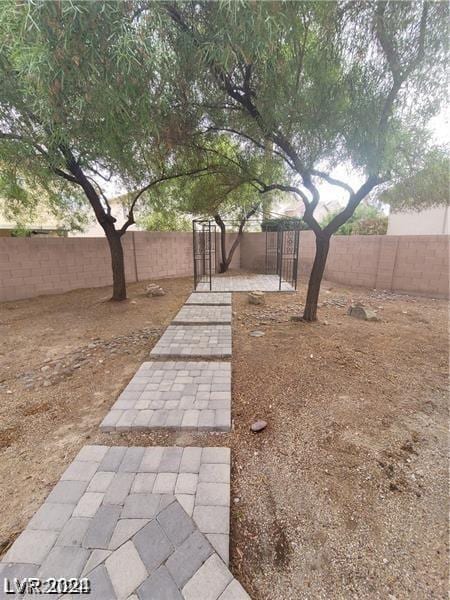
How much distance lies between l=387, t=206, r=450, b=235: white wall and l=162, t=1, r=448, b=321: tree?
6487 mm

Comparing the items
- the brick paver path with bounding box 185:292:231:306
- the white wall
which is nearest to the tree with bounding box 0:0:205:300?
the brick paver path with bounding box 185:292:231:306

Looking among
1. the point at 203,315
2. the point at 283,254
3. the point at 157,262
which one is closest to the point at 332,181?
the point at 203,315

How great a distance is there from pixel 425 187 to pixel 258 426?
370 cm

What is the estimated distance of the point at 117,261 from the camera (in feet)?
17.5

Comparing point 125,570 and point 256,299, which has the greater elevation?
point 256,299

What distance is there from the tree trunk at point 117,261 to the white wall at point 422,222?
8.19m

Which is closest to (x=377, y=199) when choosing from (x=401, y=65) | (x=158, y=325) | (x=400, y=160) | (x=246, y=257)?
(x=400, y=160)

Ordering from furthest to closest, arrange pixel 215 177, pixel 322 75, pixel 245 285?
pixel 245 285 → pixel 215 177 → pixel 322 75

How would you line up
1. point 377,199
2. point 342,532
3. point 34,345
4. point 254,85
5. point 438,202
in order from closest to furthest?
point 342,532, point 254,85, point 34,345, point 438,202, point 377,199

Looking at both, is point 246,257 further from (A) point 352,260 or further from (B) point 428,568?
(B) point 428,568

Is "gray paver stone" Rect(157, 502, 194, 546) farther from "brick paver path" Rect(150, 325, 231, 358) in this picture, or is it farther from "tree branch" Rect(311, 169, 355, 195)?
"tree branch" Rect(311, 169, 355, 195)

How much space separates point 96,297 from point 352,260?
262 inches

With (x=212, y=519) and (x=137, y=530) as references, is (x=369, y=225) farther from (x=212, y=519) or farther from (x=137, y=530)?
(x=137, y=530)

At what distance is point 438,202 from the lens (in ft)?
12.6
